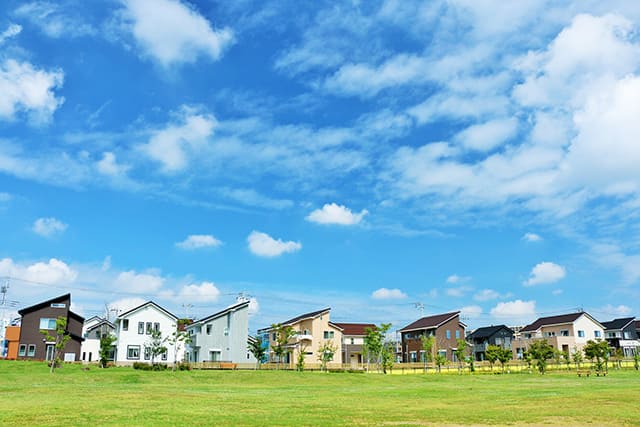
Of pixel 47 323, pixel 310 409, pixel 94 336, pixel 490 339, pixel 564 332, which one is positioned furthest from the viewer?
pixel 490 339

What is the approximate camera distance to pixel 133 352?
6962 centimetres

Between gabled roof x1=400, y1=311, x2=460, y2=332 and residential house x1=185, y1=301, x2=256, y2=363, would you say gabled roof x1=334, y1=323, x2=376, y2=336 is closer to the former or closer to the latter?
gabled roof x1=400, y1=311, x2=460, y2=332

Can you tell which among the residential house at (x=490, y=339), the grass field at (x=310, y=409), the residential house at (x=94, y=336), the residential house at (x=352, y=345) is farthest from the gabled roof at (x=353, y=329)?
the grass field at (x=310, y=409)

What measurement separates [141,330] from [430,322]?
4618cm

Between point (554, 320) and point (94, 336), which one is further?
point (554, 320)

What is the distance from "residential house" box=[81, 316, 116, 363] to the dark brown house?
483 cm

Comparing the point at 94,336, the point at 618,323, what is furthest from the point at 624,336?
the point at 94,336

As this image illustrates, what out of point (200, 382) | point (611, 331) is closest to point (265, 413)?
point (200, 382)

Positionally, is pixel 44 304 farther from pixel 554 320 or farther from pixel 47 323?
pixel 554 320

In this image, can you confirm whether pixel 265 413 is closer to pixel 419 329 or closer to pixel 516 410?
pixel 516 410

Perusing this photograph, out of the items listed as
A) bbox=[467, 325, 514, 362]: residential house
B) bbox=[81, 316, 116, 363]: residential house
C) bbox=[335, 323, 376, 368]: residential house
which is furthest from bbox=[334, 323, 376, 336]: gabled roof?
bbox=[81, 316, 116, 363]: residential house

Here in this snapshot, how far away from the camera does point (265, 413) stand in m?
20.0

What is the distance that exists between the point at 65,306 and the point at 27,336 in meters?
5.59

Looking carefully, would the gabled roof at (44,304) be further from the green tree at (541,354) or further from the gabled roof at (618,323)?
the gabled roof at (618,323)
